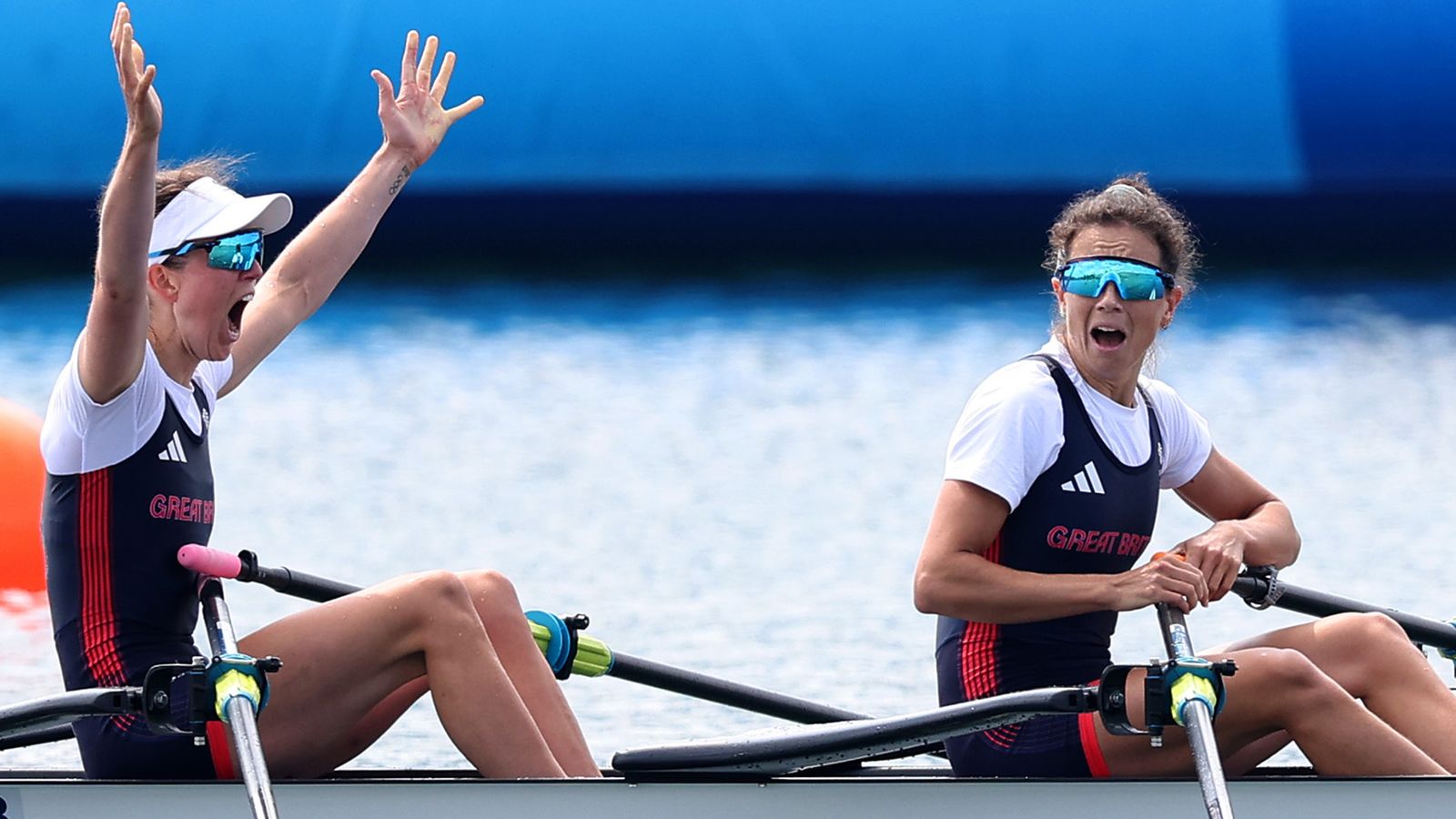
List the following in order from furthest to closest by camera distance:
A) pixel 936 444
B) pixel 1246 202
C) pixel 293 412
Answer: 1. pixel 1246 202
2. pixel 293 412
3. pixel 936 444

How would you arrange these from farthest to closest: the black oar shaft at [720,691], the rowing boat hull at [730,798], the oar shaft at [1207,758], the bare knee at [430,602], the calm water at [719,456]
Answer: the calm water at [719,456] → the black oar shaft at [720,691] → the bare knee at [430,602] → the rowing boat hull at [730,798] → the oar shaft at [1207,758]

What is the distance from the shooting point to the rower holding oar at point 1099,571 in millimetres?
3172

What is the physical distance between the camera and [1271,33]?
16.8 m

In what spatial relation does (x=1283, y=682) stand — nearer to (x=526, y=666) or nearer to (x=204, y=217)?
(x=526, y=666)

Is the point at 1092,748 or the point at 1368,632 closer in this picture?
the point at 1092,748

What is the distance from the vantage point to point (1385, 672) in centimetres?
331

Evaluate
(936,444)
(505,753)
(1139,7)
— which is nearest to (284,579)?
(505,753)

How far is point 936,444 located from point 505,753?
6.59 m

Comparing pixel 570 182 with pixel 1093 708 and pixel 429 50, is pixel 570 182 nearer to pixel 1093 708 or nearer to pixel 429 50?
pixel 429 50

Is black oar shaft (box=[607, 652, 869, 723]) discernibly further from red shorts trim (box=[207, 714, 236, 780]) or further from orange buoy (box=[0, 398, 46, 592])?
orange buoy (box=[0, 398, 46, 592])

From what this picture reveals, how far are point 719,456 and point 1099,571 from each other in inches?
245

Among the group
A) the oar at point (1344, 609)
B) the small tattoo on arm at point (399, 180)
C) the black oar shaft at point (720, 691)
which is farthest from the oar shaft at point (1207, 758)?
the small tattoo on arm at point (399, 180)

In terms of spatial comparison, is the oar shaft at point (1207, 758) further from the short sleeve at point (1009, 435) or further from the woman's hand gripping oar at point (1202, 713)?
the short sleeve at point (1009, 435)

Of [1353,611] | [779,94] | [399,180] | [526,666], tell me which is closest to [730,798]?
[526,666]
